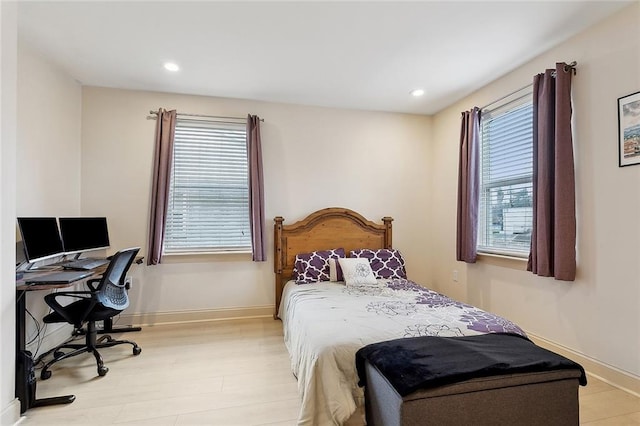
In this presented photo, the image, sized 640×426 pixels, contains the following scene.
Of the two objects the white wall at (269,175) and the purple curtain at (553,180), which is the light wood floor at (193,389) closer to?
the white wall at (269,175)

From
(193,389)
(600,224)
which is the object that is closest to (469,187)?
(600,224)

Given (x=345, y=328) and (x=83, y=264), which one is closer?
(x=345, y=328)

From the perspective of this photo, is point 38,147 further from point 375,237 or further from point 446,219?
point 446,219

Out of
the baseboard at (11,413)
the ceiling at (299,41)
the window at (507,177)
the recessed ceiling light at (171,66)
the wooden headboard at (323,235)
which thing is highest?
the ceiling at (299,41)

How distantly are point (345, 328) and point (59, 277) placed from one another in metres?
2.01

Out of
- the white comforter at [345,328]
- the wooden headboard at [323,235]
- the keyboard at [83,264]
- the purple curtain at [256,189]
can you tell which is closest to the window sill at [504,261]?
the white comforter at [345,328]

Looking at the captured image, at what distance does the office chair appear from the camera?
2.35 meters

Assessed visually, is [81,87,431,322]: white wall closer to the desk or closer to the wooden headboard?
the wooden headboard

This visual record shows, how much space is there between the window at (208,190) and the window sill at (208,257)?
0.15 ft

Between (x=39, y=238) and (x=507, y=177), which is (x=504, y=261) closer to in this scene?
(x=507, y=177)

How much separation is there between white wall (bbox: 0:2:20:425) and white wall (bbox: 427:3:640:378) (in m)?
3.93

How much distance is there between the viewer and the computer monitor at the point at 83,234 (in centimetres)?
273

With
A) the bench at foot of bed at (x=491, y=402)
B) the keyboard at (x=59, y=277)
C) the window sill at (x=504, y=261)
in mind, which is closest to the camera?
the bench at foot of bed at (x=491, y=402)

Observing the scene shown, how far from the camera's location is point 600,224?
2.25 m
